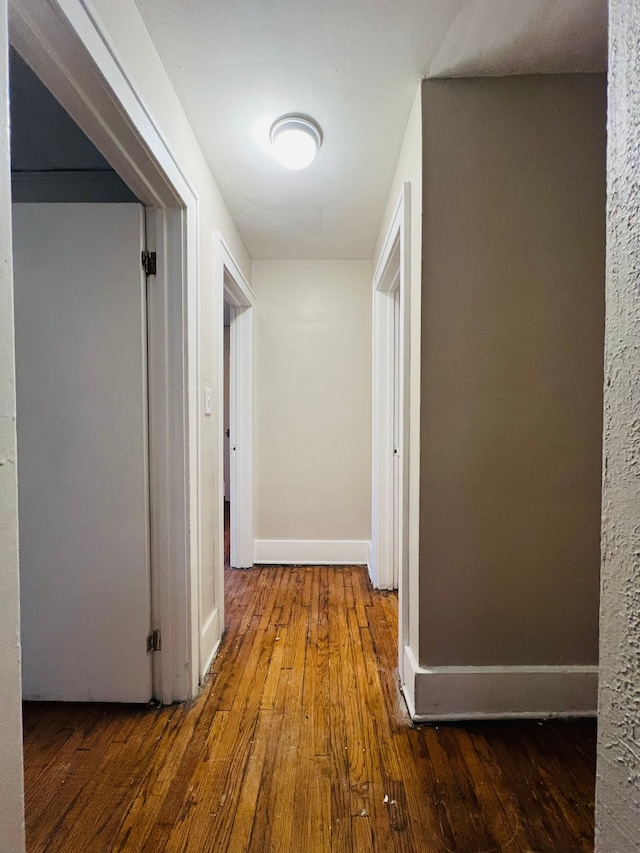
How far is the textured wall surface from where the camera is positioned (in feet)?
1.64

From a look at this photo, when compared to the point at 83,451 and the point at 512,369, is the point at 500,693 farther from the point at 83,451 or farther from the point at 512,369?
the point at 83,451

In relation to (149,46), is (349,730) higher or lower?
lower

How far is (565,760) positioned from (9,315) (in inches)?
73.5

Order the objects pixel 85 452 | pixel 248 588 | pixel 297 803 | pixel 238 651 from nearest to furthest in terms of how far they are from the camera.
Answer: pixel 297 803 < pixel 85 452 < pixel 238 651 < pixel 248 588

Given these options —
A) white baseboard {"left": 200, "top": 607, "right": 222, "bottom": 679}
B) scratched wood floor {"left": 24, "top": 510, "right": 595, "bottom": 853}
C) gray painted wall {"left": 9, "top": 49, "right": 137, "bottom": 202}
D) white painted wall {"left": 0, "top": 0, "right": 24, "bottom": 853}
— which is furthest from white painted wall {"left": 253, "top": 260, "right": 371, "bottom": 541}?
white painted wall {"left": 0, "top": 0, "right": 24, "bottom": 853}

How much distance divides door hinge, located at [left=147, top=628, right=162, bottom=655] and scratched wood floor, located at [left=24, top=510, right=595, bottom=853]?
22cm

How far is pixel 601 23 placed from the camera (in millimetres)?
1196

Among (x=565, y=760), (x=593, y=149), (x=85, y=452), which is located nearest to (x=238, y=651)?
(x=85, y=452)

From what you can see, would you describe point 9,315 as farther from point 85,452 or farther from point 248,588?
point 248,588

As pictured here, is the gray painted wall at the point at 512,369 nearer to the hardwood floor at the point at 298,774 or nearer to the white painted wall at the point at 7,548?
the hardwood floor at the point at 298,774

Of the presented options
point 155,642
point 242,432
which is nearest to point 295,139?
point 242,432

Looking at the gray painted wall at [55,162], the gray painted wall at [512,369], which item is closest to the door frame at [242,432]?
the gray painted wall at [55,162]

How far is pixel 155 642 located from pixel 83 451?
776 millimetres

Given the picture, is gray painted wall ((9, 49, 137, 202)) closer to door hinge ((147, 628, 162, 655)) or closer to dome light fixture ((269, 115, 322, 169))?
dome light fixture ((269, 115, 322, 169))
